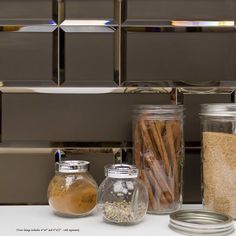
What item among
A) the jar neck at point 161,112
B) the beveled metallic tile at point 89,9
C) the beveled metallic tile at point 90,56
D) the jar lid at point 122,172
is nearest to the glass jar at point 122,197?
the jar lid at point 122,172

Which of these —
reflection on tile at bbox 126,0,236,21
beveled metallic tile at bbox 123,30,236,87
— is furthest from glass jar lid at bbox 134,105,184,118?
reflection on tile at bbox 126,0,236,21

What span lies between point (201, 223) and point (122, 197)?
0.14 metres

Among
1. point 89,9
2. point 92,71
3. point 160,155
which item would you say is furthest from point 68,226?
point 89,9

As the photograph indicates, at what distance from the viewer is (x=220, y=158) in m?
0.74

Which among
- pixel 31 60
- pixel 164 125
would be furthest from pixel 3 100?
pixel 164 125

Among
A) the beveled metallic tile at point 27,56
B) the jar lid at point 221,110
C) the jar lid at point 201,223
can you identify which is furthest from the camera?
the beveled metallic tile at point 27,56

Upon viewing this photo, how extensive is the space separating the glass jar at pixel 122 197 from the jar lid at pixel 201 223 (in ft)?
0.20

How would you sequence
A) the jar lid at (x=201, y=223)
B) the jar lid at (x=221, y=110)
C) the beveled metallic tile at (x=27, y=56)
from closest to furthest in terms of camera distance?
the jar lid at (x=201, y=223), the jar lid at (x=221, y=110), the beveled metallic tile at (x=27, y=56)

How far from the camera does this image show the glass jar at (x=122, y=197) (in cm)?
69

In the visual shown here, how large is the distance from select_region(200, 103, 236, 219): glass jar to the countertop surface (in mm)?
100

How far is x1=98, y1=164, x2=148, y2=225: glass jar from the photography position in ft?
2.25

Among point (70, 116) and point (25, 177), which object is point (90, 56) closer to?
point (70, 116)

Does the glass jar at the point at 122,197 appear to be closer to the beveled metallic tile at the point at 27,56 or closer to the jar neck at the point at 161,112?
the jar neck at the point at 161,112

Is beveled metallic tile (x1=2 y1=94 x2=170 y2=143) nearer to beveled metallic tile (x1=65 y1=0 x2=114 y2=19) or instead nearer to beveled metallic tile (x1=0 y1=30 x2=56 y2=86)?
beveled metallic tile (x1=0 y1=30 x2=56 y2=86)
